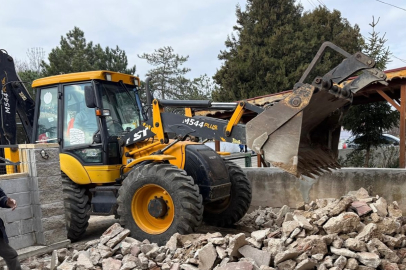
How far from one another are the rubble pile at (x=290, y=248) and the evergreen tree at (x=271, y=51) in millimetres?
14842

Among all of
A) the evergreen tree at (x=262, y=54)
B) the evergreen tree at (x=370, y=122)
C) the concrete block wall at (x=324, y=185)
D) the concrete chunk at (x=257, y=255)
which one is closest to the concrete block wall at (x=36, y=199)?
the concrete chunk at (x=257, y=255)

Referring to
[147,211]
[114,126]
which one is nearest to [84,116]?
[114,126]

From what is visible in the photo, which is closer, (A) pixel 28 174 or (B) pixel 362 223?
(B) pixel 362 223

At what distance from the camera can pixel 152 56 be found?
28359 millimetres

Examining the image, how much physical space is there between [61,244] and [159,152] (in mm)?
1975

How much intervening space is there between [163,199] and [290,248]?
1.97 metres

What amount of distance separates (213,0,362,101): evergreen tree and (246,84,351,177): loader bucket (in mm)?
14115

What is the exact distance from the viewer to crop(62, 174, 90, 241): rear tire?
6.01 metres

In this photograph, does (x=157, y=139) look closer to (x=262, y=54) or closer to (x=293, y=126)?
(x=293, y=126)

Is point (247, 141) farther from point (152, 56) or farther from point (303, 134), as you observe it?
point (152, 56)

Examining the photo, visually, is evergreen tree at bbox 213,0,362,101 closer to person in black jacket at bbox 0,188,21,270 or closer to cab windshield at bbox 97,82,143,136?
cab windshield at bbox 97,82,143,136

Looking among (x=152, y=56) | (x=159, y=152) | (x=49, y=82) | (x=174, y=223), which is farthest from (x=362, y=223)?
(x=152, y=56)

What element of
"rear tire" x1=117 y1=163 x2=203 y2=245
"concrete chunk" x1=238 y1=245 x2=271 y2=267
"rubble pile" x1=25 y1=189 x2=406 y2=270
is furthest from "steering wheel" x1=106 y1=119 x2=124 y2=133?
"concrete chunk" x1=238 y1=245 x2=271 y2=267

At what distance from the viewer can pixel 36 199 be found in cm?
536
